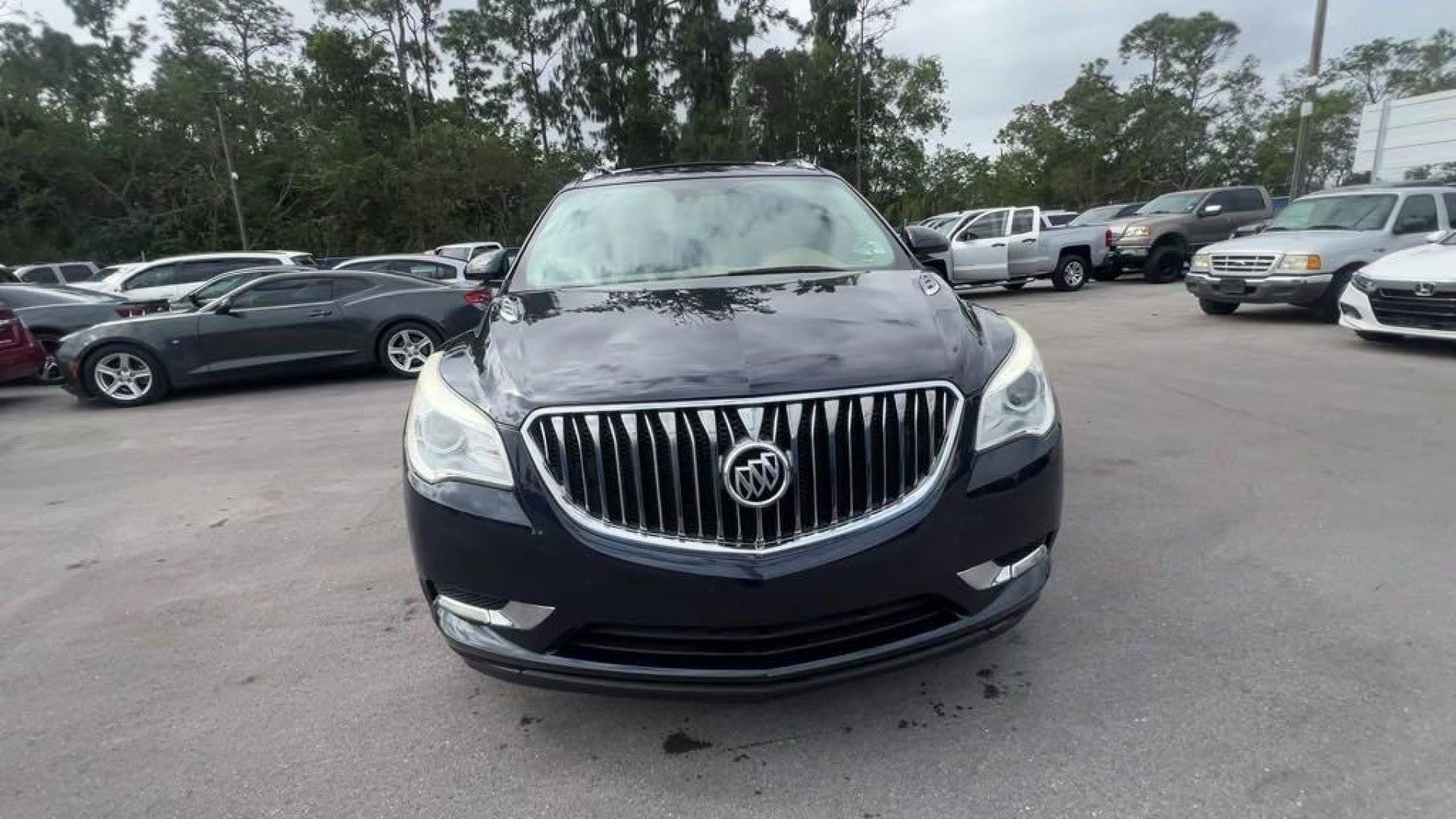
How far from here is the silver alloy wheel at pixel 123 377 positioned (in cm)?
853

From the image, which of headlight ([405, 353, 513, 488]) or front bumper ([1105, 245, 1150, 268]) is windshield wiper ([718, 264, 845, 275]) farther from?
front bumper ([1105, 245, 1150, 268])

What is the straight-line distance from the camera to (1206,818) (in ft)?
6.63

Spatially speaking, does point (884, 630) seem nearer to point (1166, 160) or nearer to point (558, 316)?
point (558, 316)

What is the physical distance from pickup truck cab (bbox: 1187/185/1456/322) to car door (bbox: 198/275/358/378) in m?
11.0

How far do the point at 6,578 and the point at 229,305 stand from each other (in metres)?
5.68

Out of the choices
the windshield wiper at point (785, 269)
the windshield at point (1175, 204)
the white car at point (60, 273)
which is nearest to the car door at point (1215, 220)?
the windshield at point (1175, 204)

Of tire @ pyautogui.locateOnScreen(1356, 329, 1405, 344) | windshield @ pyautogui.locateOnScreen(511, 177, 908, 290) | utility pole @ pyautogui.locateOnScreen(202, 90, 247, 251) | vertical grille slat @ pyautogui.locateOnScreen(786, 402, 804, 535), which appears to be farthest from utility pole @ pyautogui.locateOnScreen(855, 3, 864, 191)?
vertical grille slat @ pyautogui.locateOnScreen(786, 402, 804, 535)

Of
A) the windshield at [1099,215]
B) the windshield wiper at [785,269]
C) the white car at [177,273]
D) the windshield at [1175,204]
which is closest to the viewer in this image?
the windshield wiper at [785,269]

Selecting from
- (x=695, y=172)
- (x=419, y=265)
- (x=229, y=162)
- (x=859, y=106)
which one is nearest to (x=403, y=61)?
(x=229, y=162)

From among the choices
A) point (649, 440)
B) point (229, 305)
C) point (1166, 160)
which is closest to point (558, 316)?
point (649, 440)

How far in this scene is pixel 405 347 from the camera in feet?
31.0

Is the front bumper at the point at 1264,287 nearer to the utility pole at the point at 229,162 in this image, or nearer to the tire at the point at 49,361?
the tire at the point at 49,361

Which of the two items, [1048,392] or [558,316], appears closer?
[1048,392]

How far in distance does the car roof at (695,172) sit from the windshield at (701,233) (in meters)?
0.06
